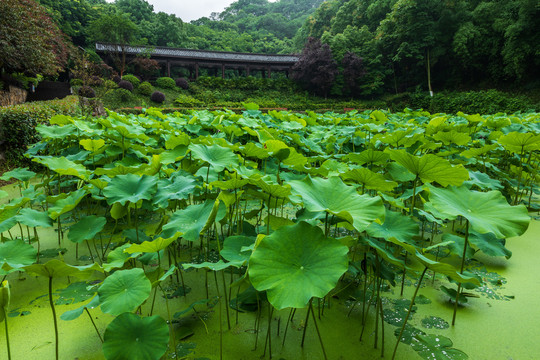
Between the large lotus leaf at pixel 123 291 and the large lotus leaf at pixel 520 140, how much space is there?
7.80ft

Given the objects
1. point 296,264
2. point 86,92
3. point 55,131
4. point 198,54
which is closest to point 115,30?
point 198,54

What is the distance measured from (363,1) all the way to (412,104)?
39.2 feet

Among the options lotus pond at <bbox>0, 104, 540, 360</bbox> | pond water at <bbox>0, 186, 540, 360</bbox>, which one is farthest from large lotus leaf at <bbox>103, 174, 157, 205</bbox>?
pond water at <bbox>0, 186, 540, 360</bbox>

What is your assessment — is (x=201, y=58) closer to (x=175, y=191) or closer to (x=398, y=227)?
(x=175, y=191)

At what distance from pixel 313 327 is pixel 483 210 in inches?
29.6

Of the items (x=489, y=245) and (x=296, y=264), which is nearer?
(x=296, y=264)

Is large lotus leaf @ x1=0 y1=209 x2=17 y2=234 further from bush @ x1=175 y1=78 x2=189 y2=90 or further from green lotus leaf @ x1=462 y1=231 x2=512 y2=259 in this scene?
bush @ x1=175 y1=78 x2=189 y2=90

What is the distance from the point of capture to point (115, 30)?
18922mm

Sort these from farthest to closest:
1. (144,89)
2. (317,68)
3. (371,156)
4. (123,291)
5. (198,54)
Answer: (198,54)
(317,68)
(144,89)
(371,156)
(123,291)

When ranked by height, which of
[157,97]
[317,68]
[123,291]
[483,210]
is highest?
[317,68]

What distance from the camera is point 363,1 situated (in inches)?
964

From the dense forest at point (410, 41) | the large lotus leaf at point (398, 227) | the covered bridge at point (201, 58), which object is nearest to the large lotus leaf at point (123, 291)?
the large lotus leaf at point (398, 227)

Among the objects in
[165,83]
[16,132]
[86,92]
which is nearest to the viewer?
[16,132]

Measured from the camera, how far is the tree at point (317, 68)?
64.9 ft
